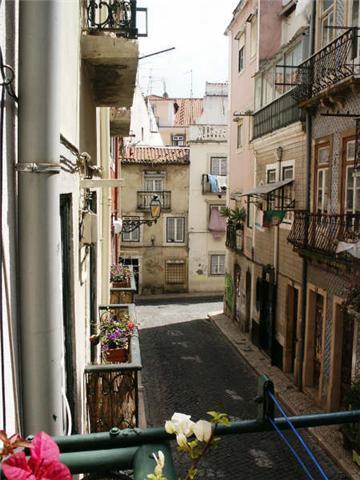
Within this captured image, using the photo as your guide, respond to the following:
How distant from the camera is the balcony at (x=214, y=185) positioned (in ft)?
104

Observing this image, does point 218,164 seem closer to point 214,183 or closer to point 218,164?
point 218,164

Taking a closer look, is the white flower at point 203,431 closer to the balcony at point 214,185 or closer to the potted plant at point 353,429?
the potted plant at point 353,429

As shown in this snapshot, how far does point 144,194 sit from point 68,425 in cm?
2842

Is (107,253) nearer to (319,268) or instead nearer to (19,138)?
(319,268)

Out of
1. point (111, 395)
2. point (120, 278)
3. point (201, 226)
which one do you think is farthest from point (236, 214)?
point (111, 395)

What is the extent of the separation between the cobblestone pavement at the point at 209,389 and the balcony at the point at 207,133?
36.0 feet

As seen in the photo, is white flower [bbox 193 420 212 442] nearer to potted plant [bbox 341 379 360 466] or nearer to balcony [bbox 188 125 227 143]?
potted plant [bbox 341 379 360 466]

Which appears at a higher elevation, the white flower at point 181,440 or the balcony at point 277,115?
the balcony at point 277,115

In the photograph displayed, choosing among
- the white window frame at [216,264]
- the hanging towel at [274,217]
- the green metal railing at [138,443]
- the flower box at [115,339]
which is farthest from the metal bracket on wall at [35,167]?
the white window frame at [216,264]

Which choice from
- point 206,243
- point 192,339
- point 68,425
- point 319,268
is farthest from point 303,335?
point 206,243

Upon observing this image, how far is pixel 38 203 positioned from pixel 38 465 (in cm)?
159

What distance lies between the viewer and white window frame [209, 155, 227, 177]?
105 feet

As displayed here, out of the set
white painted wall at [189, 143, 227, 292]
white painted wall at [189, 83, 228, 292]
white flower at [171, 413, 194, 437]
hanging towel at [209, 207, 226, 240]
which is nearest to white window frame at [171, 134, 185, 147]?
white painted wall at [189, 83, 228, 292]

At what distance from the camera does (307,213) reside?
44.4ft
